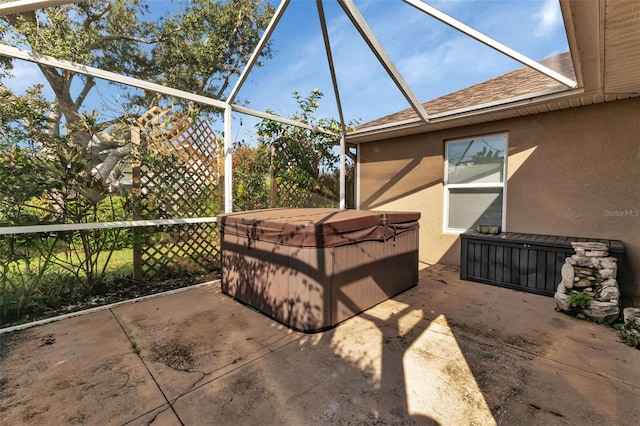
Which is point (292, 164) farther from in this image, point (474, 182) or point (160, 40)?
point (160, 40)

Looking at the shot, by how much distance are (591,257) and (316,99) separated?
484cm

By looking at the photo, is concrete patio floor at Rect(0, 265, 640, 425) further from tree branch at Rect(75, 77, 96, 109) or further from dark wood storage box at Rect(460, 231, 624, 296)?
tree branch at Rect(75, 77, 96, 109)

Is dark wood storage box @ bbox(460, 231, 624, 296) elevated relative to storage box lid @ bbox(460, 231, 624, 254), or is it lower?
lower

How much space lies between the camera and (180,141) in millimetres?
4105

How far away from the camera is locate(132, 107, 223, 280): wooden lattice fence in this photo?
150 inches

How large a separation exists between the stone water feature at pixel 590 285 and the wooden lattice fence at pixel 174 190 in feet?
15.3

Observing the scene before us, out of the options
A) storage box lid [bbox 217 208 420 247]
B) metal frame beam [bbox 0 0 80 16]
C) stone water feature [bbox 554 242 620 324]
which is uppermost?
metal frame beam [bbox 0 0 80 16]

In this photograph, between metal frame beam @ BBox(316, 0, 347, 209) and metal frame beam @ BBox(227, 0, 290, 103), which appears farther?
metal frame beam @ BBox(316, 0, 347, 209)

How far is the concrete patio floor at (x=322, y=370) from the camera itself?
1.65 meters

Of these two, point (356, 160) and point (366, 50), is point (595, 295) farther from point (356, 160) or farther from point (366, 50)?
point (356, 160)

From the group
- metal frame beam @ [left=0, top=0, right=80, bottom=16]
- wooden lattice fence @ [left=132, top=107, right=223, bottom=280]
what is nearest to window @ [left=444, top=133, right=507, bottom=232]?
wooden lattice fence @ [left=132, top=107, right=223, bottom=280]

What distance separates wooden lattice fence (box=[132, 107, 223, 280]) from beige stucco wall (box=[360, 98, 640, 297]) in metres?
3.96

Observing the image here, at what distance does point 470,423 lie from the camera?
157 cm

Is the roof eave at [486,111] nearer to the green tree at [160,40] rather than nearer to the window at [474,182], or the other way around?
the window at [474,182]
